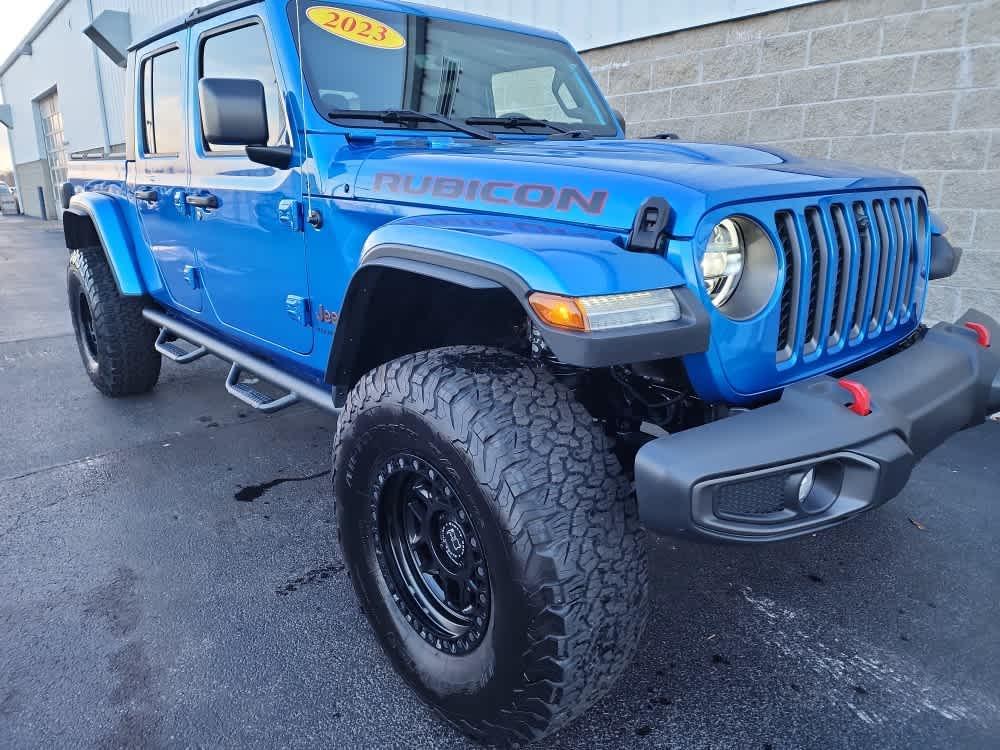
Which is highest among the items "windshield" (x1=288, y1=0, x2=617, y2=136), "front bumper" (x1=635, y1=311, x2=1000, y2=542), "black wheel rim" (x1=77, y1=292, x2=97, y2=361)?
"windshield" (x1=288, y1=0, x2=617, y2=136)

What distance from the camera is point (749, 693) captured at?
1.95m

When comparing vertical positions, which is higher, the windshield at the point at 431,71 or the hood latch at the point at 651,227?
the windshield at the point at 431,71

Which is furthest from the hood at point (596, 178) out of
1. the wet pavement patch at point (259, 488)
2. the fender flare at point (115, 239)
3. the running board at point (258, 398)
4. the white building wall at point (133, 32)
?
the white building wall at point (133, 32)

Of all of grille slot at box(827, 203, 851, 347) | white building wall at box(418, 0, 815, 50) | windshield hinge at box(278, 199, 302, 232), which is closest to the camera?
grille slot at box(827, 203, 851, 347)

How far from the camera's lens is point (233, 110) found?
2125 mm

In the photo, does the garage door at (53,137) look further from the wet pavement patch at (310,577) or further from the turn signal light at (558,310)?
the turn signal light at (558,310)

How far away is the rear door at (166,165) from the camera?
315 centimetres

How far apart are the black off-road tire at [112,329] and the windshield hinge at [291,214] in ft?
6.43

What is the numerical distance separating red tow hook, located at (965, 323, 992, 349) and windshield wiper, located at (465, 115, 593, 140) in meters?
1.49

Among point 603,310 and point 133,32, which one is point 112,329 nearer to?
point 603,310

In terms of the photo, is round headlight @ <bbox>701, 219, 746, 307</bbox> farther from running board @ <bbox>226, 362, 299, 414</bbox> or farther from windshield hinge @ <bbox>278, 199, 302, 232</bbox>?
running board @ <bbox>226, 362, 299, 414</bbox>

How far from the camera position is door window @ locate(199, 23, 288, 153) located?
2.48 m

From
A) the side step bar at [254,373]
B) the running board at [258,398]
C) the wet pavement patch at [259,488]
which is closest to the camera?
the side step bar at [254,373]

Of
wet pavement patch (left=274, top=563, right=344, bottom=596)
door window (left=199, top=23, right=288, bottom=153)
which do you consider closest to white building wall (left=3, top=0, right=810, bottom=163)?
door window (left=199, top=23, right=288, bottom=153)
